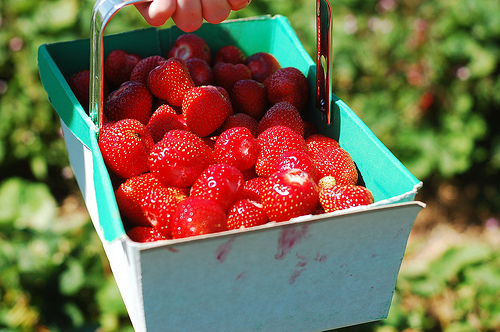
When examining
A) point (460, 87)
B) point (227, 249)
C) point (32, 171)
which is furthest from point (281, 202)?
point (32, 171)

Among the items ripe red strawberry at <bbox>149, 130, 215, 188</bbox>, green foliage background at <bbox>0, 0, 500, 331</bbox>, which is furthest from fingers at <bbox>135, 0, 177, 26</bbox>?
green foliage background at <bbox>0, 0, 500, 331</bbox>

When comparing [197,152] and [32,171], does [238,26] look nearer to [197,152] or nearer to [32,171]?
[197,152]

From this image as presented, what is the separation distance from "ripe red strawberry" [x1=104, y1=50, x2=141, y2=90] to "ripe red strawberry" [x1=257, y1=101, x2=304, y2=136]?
35 centimetres

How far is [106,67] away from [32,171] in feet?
5.05

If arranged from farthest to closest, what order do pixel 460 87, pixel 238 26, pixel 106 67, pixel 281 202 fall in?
pixel 460 87, pixel 238 26, pixel 106 67, pixel 281 202

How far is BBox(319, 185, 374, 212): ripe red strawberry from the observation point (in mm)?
832

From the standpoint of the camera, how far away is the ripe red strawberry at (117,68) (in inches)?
48.1

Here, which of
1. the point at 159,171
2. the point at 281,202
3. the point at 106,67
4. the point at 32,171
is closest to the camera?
the point at 281,202

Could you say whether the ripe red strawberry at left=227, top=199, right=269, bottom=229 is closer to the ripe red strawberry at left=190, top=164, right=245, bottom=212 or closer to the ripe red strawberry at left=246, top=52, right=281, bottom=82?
the ripe red strawberry at left=190, top=164, right=245, bottom=212

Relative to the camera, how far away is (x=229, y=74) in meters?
1.20

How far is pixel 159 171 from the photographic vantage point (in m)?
0.93

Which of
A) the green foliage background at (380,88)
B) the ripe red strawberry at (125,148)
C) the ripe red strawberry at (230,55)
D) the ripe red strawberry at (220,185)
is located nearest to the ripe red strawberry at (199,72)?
the ripe red strawberry at (230,55)

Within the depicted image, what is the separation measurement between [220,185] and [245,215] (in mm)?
65

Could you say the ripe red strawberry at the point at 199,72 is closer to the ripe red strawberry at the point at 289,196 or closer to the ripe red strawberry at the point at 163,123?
Result: the ripe red strawberry at the point at 163,123
